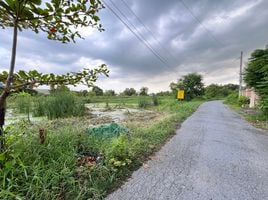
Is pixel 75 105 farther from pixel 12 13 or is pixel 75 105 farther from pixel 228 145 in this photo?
pixel 12 13

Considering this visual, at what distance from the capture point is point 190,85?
3294cm

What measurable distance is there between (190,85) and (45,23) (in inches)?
1278

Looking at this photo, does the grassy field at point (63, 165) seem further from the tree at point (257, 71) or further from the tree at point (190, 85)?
the tree at point (190, 85)

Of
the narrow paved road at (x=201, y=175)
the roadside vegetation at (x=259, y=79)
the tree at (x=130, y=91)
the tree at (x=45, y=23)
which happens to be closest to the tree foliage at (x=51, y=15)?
the tree at (x=45, y=23)

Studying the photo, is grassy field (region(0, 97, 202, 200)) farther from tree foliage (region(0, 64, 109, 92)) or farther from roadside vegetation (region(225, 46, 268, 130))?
roadside vegetation (region(225, 46, 268, 130))

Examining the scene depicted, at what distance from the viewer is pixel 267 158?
153 inches

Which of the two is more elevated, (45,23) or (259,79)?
(259,79)

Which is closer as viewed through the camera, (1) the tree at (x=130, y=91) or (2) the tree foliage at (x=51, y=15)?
(2) the tree foliage at (x=51, y=15)

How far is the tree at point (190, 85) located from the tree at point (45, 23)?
3024 cm

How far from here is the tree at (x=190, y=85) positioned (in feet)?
106

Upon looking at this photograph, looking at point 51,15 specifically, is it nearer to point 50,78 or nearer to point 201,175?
point 50,78

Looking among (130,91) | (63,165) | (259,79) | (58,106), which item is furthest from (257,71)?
(130,91)

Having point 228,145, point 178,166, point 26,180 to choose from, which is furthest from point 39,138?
point 228,145

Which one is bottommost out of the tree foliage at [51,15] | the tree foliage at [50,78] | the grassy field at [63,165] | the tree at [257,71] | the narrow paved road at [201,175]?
the narrow paved road at [201,175]
